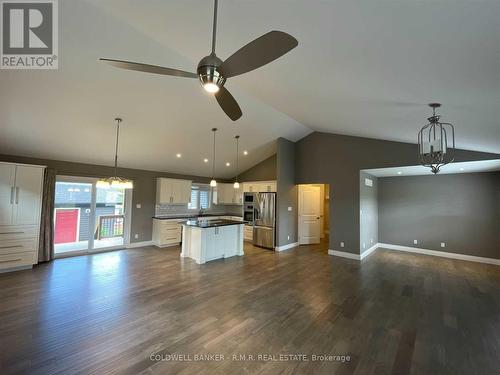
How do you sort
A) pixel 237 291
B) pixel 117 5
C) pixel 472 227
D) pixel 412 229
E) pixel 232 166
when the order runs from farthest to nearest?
pixel 232 166 → pixel 412 229 → pixel 472 227 → pixel 237 291 → pixel 117 5

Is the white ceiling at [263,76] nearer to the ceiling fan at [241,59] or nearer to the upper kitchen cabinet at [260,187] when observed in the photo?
the ceiling fan at [241,59]

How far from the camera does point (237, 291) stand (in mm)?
3625

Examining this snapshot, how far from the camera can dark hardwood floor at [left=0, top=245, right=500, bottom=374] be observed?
2.06 metres

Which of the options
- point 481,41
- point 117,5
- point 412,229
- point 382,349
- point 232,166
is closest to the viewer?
point 481,41

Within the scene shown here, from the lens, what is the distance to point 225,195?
8.70 meters

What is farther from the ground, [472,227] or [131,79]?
[131,79]

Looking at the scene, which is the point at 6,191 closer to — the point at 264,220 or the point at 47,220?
the point at 47,220

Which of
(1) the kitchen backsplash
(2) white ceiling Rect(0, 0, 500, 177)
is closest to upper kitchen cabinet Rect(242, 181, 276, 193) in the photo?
(1) the kitchen backsplash

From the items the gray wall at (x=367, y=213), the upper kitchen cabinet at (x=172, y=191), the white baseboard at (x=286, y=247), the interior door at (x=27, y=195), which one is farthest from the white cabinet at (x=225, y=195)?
the interior door at (x=27, y=195)

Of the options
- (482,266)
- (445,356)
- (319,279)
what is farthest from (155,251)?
(482,266)

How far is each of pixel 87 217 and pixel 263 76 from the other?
5829mm

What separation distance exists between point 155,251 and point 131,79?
179 inches

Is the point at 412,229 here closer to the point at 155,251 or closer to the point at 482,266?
the point at 482,266

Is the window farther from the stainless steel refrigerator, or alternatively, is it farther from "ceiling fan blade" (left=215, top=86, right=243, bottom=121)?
"ceiling fan blade" (left=215, top=86, right=243, bottom=121)
